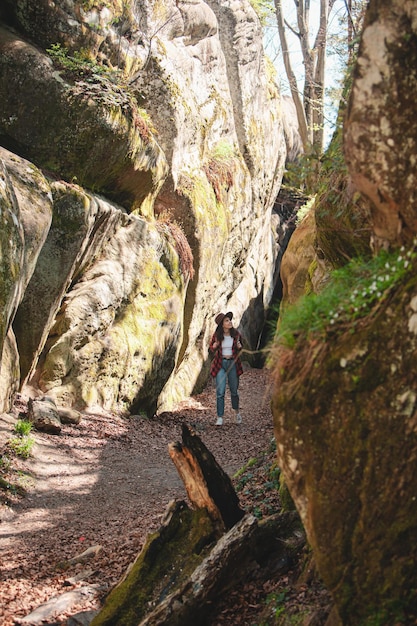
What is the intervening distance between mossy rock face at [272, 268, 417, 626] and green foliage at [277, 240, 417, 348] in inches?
2.6

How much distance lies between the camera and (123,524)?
6.11 meters

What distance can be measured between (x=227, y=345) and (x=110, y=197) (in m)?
3.81

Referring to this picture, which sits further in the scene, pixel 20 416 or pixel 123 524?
pixel 20 416

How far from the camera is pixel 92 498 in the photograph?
6887 millimetres

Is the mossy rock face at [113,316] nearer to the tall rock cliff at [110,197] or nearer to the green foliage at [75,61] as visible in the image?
the tall rock cliff at [110,197]

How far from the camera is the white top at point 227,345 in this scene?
10.5m

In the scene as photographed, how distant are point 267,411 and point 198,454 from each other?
7.69 meters

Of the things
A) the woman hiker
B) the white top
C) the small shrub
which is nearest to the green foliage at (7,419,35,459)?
the woman hiker

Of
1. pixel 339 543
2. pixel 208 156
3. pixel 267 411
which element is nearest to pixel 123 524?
pixel 339 543

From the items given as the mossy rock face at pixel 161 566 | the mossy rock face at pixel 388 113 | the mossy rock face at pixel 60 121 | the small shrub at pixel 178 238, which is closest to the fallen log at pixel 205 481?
the mossy rock face at pixel 161 566

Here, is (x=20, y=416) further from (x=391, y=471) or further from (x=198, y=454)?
(x=391, y=471)

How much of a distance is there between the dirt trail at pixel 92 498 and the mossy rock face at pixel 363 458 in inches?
24.2

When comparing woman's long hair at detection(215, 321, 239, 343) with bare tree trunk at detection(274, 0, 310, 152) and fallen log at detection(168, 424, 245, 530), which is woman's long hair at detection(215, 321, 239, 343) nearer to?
fallen log at detection(168, 424, 245, 530)

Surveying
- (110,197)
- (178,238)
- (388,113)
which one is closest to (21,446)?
(110,197)
